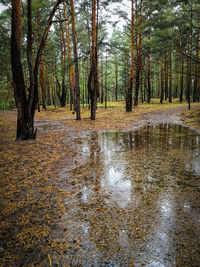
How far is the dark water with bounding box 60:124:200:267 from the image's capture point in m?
1.81

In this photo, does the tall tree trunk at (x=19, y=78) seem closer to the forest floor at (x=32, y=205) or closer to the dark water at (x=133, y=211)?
the forest floor at (x=32, y=205)

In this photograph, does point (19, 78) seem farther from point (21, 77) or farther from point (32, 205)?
point (32, 205)

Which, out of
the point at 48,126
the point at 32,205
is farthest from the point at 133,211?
the point at 48,126

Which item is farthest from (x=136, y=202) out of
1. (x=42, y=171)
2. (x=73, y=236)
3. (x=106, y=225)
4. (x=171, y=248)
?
(x=42, y=171)

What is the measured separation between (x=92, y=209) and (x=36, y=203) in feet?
3.32

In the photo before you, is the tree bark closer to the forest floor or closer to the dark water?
the forest floor

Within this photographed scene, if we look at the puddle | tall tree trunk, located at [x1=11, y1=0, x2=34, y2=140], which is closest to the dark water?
tall tree trunk, located at [x1=11, y1=0, x2=34, y2=140]

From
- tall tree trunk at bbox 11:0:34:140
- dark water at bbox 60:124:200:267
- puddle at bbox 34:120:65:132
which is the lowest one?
dark water at bbox 60:124:200:267

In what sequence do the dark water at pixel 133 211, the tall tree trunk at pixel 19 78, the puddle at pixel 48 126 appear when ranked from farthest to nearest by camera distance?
the puddle at pixel 48 126
the tall tree trunk at pixel 19 78
the dark water at pixel 133 211

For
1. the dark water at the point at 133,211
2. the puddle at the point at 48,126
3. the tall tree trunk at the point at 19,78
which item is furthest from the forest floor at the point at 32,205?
the puddle at the point at 48,126

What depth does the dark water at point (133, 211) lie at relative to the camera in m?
1.81

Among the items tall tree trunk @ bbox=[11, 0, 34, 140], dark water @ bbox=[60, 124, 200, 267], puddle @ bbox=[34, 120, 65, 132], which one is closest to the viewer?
dark water @ bbox=[60, 124, 200, 267]

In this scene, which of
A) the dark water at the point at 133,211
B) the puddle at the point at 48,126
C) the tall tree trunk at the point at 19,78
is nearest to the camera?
the dark water at the point at 133,211

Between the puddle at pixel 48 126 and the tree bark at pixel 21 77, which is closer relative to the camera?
the tree bark at pixel 21 77
